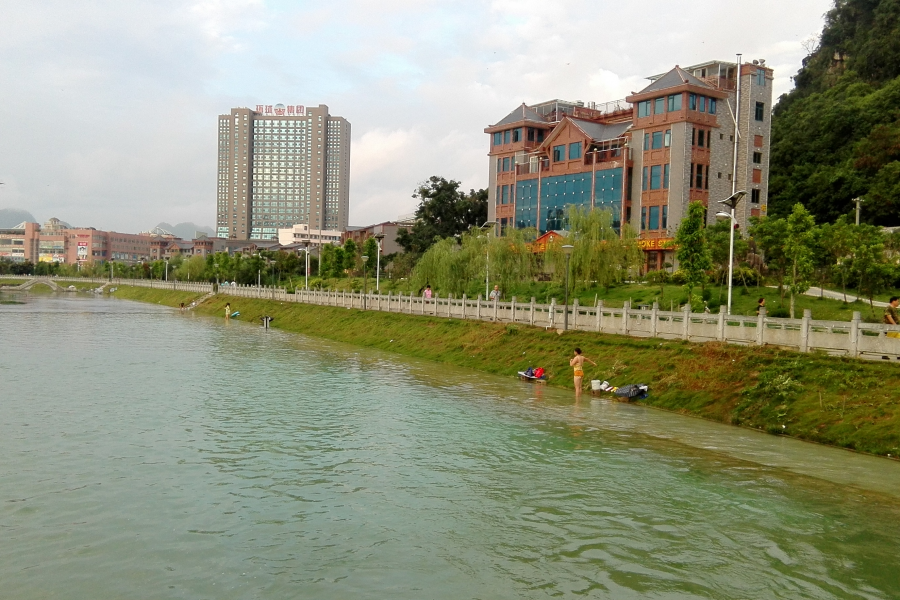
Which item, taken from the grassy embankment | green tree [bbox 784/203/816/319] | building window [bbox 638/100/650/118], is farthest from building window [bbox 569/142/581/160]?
green tree [bbox 784/203/816/319]

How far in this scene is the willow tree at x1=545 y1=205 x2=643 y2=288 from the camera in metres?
44.6

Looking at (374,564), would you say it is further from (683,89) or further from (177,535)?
(683,89)

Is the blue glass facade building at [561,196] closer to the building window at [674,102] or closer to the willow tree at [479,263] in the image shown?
the building window at [674,102]

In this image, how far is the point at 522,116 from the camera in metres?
66.2

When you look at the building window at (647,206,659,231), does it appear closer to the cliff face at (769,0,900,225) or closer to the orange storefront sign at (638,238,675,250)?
the orange storefront sign at (638,238,675,250)

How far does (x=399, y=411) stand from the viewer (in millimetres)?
22594

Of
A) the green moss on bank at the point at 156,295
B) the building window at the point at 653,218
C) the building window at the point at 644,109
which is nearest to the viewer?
the building window at the point at 653,218

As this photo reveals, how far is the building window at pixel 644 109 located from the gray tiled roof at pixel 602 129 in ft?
10.6

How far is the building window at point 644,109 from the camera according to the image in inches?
2169

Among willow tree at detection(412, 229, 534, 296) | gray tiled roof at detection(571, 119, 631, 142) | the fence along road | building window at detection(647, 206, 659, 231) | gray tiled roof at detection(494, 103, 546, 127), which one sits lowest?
the fence along road

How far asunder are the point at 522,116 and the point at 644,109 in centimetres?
1360

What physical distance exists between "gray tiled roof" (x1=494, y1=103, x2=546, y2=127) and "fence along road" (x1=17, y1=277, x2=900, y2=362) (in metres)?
25.2

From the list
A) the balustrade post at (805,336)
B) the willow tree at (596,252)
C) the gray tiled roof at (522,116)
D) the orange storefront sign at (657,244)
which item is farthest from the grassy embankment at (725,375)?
the gray tiled roof at (522,116)

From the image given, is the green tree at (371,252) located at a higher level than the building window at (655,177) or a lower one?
lower
